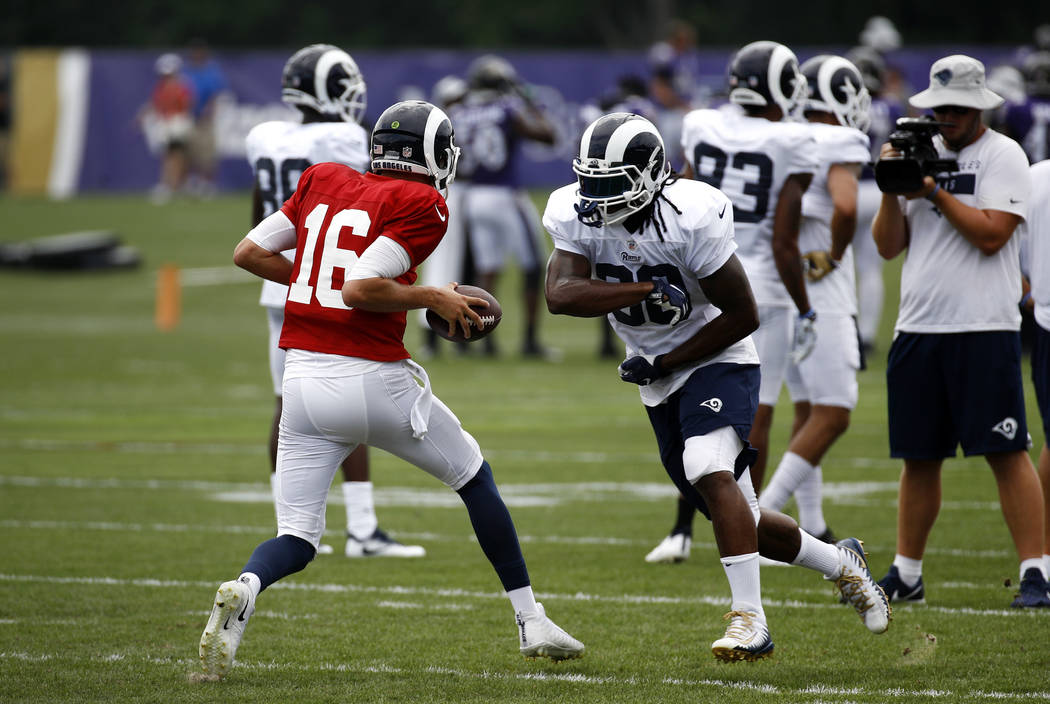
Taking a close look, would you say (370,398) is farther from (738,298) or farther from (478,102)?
(478,102)

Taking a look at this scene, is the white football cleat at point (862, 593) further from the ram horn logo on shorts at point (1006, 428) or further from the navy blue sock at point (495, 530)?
the navy blue sock at point (495, 530)

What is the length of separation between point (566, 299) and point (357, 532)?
243cm

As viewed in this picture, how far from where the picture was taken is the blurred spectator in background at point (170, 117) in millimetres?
25828

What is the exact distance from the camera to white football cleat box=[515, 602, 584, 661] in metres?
4.98

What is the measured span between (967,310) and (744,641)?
1.72 m

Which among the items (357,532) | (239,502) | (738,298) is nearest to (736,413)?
(738,298)

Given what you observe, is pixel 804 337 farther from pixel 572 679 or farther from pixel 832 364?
pixel 572 679

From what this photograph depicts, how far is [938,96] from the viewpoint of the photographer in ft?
18.9

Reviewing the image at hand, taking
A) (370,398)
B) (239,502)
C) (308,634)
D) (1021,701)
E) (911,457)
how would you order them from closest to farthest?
(1021,701), (370,398), (308,634), (911,457), (239,502)

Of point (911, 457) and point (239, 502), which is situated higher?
point (911, 457)

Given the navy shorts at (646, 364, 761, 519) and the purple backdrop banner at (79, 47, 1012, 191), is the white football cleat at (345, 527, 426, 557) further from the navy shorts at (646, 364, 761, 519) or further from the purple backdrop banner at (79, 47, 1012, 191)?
the purple backdrop banner at (79, 47, 1012, 191)

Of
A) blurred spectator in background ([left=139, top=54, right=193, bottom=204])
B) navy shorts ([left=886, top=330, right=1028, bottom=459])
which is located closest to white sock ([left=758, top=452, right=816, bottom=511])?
navy shorts ([left=886, top=330, right=1028, bottom=459])

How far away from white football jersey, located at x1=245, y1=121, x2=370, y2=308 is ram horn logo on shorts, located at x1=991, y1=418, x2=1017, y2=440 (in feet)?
9.44

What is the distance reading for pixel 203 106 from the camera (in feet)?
86.8
